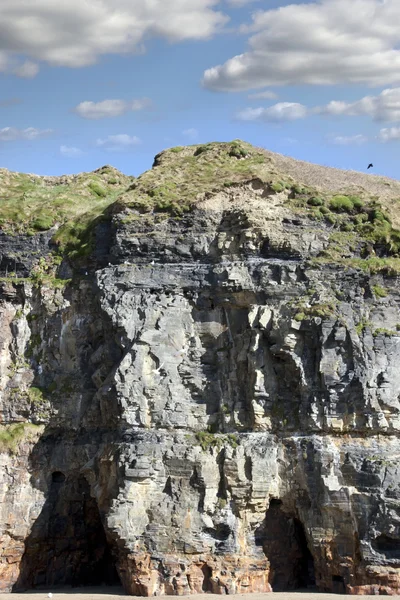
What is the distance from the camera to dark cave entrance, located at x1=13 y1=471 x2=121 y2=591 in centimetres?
3791

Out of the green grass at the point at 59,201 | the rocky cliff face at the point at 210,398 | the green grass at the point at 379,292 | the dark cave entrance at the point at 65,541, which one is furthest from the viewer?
the green grass at the point at 59,201

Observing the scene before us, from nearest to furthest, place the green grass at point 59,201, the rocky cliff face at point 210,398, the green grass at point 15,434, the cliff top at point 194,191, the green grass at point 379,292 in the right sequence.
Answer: the rocky cliff face at point 210,398, the green grass at point 379,292, the green grass at point 15,434, the cliff top at point 194,191, the green grass at point 59,201

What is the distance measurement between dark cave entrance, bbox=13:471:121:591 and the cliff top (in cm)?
1196

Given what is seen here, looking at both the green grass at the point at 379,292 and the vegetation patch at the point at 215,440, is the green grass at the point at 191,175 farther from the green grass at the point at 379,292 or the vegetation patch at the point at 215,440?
the vegetation patch at the point at 215,440

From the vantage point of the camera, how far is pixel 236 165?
138 feet

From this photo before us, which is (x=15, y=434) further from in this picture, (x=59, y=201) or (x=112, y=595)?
(x=59, y=201)

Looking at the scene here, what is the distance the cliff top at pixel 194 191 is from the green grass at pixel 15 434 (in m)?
9.04

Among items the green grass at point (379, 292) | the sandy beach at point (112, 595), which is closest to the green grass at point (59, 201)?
the green grass at point (379, 292)

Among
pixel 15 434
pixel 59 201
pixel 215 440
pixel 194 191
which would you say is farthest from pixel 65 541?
pixel 59 201

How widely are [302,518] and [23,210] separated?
21.4m

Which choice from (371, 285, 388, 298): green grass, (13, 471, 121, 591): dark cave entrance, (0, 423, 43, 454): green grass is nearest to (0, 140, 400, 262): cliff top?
(371, 285, 388, 298): green grass

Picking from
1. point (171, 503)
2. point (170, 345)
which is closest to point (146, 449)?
point (171, 503)

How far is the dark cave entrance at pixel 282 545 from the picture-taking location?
3466 cm

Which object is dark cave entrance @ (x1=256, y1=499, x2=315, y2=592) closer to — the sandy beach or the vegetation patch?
the sandy beach
